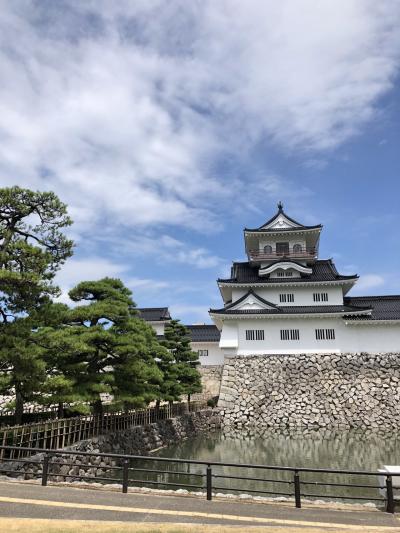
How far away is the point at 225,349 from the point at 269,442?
757 cm

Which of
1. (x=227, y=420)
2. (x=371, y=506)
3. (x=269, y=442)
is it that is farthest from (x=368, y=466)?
(x=227, y=420)

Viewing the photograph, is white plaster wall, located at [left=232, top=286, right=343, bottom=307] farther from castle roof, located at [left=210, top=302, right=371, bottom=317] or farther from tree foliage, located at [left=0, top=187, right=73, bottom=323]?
tree foliage, located at [left=0, top=187, right=73, bottom=323]

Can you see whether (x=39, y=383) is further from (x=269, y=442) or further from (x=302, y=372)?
(x=302, y=372)

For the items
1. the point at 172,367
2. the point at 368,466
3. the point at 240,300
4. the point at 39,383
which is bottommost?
the point at 368,466

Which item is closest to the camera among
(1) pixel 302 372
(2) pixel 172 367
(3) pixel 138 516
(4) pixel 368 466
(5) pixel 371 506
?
(3) pixel 138 516

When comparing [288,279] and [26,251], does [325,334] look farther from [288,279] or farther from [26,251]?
[26,251]

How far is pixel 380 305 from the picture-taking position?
28391 mm

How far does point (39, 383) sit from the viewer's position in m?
11.3

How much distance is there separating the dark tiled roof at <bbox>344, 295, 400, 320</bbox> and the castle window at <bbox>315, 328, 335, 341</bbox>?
168 cm

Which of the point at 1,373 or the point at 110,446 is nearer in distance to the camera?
the point at 1,373

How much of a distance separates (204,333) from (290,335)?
13.0 metres

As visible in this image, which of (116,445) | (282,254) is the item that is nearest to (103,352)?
(116,445)

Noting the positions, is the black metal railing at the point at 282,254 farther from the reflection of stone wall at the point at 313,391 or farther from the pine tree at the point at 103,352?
the pine tree at the point at 103,352

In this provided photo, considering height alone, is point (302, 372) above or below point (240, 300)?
below
